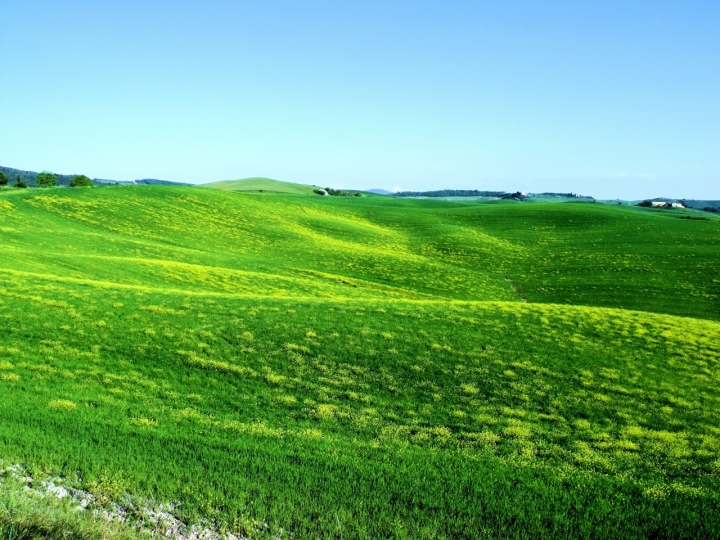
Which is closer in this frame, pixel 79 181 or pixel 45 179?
pixel 79 181

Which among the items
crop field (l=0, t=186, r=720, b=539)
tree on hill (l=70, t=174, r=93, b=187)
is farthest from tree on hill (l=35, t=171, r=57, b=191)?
crop field (l=0, t=186, r=720, b=539)

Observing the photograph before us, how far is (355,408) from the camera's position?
Answer: 1762 centimetres

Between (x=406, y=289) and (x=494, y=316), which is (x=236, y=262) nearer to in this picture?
(x=406, y=289)

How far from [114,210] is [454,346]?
73.3 metres

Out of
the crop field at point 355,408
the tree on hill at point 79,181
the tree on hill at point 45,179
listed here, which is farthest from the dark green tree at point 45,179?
the crop field at point 355,408

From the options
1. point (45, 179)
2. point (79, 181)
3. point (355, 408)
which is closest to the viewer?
point (355, 408)

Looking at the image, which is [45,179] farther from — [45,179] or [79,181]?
[79,181]

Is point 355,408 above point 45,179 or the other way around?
the other way around

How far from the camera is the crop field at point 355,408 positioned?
11797 millimetres

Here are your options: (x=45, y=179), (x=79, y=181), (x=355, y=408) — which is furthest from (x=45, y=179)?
(x=355, y=408)

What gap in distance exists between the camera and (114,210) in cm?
7912

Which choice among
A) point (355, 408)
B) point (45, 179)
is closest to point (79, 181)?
point (45, 179)

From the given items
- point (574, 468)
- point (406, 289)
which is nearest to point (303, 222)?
point (406, 289)

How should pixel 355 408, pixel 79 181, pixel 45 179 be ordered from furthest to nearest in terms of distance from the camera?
pixel 45 179, pixel 79 181, pixel 355 408
